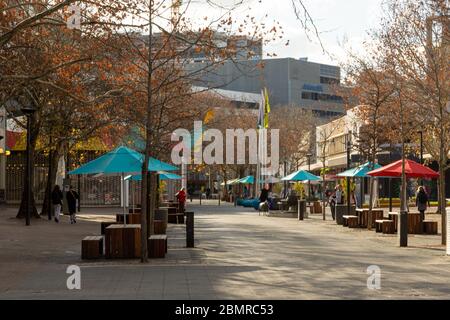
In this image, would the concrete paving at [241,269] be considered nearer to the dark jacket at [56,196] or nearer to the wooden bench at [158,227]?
the wooden bench at [158,227]

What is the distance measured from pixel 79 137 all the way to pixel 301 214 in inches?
505

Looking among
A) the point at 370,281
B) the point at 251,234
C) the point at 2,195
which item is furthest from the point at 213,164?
the point at 370,281

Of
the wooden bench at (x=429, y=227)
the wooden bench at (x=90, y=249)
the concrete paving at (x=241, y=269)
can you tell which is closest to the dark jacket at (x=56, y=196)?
the concrete paving at (x=241, y=269)

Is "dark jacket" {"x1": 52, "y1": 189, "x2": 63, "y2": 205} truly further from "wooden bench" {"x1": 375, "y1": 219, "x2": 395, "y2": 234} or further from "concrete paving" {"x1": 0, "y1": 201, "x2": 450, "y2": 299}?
"wooden bench" {"x1": 375, "y1": 219, "x2": 395, "y2": 234}

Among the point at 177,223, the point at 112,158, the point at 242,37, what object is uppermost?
the point at 242,37

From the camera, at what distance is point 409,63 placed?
2822 cm

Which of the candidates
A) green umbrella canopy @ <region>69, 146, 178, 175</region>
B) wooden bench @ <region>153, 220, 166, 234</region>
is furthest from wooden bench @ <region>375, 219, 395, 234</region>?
green umbrella canopy @ <region>69, 146, 178, 175</region>

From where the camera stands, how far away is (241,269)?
14922 millimetres

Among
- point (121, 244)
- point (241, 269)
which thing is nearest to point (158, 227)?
point (121, 244)

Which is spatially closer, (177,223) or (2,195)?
(177,223)

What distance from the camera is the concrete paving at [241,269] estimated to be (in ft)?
38.5

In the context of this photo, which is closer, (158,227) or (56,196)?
(158,227)

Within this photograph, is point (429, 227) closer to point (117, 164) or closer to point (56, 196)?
point (117, 164)
